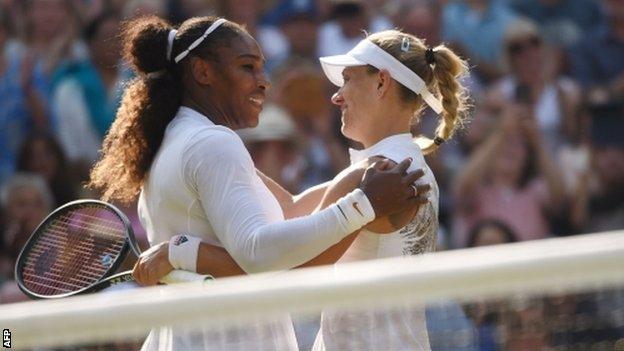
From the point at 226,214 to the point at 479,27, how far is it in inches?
177

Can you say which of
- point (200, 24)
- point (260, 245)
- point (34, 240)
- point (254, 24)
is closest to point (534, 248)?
point (260, 245)

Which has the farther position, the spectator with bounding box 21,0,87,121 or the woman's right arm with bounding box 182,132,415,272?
the spectator with bounding box 21,0,87,121

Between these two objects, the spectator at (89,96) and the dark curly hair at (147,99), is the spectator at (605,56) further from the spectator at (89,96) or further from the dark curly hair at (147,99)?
the dark curly hair at (147,99)

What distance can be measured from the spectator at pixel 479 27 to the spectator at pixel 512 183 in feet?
1.67

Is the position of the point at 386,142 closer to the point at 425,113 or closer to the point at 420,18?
the point at 425,113

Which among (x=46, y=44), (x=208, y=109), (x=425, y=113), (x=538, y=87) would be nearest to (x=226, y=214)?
(x=208, y=109)

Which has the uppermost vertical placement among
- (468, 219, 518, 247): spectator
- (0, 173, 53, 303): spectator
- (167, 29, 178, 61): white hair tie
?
(167, 29, 178, 61): white hair tie

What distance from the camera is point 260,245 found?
4.09 metres

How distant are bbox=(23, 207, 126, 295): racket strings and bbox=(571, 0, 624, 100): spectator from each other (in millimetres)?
4151

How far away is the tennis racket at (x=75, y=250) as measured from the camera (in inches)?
186

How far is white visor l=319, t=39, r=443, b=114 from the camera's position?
4.54 m

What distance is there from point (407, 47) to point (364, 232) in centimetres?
67

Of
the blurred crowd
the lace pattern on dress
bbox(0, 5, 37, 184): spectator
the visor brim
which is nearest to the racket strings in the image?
the visor brim

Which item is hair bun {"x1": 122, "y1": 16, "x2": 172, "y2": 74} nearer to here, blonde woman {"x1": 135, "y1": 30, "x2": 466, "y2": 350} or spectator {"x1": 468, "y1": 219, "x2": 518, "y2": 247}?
blonde woman {"x1": 135, "y1": 30, "x2": 466, "y2": 350}
